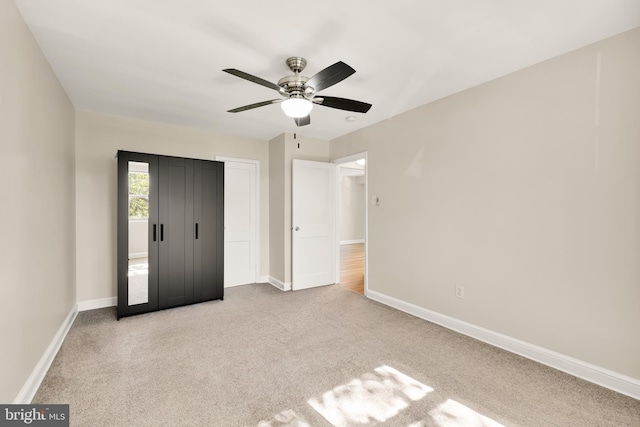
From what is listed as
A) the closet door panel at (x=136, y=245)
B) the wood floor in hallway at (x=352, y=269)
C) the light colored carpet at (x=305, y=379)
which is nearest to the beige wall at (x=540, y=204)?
the light colored carpet at (x=305, y=379)

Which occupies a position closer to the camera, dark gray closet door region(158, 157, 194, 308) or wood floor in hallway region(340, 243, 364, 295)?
dark gray closet door region(158, 157, 194, 308)

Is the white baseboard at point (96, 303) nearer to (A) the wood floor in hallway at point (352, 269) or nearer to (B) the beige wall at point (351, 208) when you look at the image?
(A) the wood floor in hallway at point (352, 269)

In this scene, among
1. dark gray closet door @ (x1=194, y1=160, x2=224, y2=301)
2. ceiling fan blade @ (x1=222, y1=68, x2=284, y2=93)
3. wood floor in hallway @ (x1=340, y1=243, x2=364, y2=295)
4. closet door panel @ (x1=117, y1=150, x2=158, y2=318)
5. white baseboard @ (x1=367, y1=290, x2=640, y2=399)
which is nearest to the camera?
ceiling fan blade @ (x1=222, y1=68, x2=284, y2=93)

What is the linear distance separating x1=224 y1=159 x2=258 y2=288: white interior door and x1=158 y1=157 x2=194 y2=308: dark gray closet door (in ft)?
2.91

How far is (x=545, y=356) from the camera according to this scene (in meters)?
2.37

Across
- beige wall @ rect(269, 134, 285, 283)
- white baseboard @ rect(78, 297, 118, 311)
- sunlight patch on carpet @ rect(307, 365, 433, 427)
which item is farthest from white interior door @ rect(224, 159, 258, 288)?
sunlight patch on carpet @ rect(307, 365, 433, 427)

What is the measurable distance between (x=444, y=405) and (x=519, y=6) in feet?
8.38

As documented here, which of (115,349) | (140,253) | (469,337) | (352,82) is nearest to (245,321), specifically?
(115,349)

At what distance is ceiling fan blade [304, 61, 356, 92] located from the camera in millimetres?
1851

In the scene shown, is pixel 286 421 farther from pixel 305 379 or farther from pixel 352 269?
pixel 352 269

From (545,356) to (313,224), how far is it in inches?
127

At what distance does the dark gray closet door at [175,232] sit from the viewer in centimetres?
360

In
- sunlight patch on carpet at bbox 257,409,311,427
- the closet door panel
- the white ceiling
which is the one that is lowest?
sunlight patch on carpet at bbox 257,409,311,427

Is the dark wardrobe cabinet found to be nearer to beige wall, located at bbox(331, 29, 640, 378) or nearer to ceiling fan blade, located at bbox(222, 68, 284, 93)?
ceiling fan blade, located at bbox(222, 68, 284, 93)
